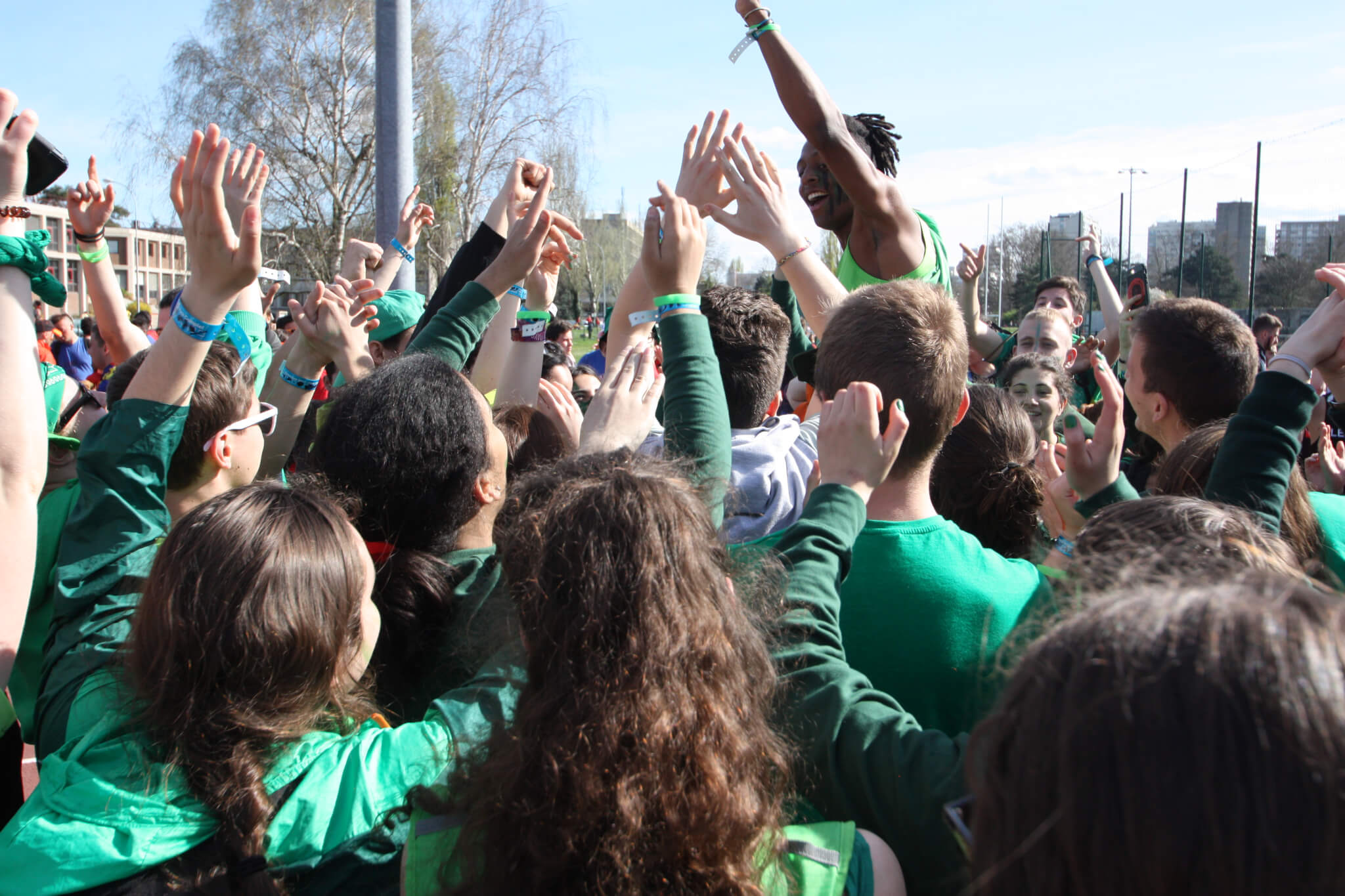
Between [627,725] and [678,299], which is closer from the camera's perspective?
[627,725]

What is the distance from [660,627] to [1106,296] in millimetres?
6266

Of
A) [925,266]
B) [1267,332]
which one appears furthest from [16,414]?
[1267,332]

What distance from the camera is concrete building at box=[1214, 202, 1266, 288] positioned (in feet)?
69.0

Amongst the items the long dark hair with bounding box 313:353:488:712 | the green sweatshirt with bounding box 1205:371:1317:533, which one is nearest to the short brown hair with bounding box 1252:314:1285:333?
the green sweatshirt with bounding box 1205:371:1317:533

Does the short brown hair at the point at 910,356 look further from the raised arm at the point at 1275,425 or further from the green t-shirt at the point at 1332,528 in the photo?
the green t-shirt at the point at 1332,528

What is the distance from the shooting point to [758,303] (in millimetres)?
2848

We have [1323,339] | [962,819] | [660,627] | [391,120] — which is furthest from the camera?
[391,120]

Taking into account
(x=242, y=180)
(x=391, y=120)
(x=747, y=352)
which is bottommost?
(x=747, y=352)

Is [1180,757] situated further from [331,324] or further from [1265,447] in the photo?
[331,324]

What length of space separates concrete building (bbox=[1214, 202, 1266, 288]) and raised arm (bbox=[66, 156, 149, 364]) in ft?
75.3

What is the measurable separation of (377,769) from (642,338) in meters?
1.31

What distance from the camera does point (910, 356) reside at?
6.23ft

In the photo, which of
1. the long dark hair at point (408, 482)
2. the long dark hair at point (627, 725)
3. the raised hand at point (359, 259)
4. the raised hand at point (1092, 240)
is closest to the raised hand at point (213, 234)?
the long dark hair at point (408, 482)

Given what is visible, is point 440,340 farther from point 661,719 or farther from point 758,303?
point 661,719
